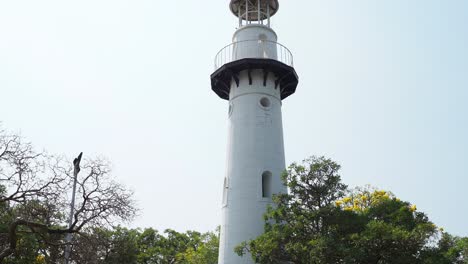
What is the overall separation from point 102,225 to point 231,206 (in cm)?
692

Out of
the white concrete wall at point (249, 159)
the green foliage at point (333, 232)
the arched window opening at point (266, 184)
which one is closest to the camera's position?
the green foliage at point (333, 232)

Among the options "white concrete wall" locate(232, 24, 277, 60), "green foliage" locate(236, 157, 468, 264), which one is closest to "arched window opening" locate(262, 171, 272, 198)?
"green foliage" locate(236, 157, 468, 264)

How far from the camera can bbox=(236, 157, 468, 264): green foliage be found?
46.8 feet

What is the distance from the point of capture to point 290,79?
23.0 meters

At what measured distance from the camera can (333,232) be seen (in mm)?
15430

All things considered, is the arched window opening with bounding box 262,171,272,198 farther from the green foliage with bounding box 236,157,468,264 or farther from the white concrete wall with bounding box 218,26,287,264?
the green foliage with bounding box 236,157,468,264

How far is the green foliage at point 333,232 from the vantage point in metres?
14.3

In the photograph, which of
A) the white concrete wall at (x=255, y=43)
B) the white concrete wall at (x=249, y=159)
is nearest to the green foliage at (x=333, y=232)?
the white concrete wall at (x=249, y=159)

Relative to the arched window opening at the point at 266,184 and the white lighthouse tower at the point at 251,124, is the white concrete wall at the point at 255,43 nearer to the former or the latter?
the white lighthouse tower at the point at 251,124

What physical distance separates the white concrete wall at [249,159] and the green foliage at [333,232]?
2.23 m

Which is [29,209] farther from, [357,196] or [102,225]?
[357,196]

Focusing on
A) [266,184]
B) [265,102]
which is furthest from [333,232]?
[265,102]

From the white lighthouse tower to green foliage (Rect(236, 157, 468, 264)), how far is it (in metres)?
2.41

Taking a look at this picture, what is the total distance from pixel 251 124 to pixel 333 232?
24.0 ft
